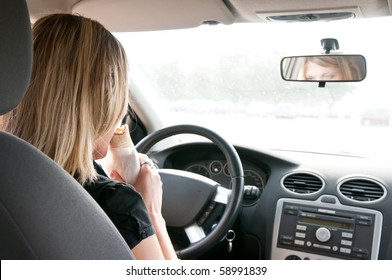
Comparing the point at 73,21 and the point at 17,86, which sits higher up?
the point at 73,21

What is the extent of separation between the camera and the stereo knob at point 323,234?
2.47 meters

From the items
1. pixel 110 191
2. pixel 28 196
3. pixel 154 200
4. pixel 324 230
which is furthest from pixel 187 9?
pixel 28 196

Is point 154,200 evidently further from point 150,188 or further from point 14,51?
point 14,51

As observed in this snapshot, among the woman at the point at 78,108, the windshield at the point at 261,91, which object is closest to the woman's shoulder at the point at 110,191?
the woman at the point at 78,108

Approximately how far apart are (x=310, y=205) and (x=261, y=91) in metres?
1.16

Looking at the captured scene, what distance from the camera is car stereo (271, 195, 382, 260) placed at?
7.96 feet

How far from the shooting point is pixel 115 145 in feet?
6.04

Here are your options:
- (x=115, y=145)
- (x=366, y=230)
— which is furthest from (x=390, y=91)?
(x=115, y=145)

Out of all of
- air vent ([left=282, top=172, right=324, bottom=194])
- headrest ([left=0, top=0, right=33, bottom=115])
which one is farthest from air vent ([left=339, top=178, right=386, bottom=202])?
headrest ([left=0, top=0, right=33, bottom=115])

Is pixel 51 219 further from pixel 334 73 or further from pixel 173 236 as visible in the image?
pixel 334 73

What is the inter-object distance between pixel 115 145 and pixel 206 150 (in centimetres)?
120

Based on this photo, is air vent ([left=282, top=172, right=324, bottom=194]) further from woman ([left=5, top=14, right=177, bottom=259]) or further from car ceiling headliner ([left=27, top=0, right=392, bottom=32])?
woman ([left=5, top=14, right=177, bottom=259])

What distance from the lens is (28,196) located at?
3.60 ft
